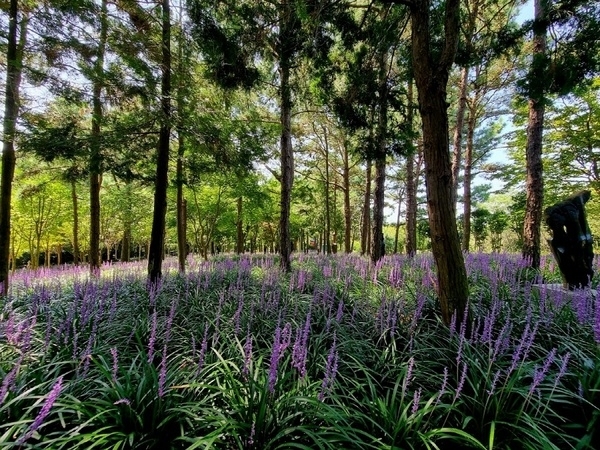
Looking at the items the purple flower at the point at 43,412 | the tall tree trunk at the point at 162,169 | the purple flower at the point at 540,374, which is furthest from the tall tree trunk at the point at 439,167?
the tall tree trunk at the point at 162,169

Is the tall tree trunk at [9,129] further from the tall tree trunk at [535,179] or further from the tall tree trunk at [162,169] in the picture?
the tall tree trunk at [535,179]

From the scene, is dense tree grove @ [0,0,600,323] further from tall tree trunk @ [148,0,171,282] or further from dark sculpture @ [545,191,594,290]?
dark sculpture @ [545,191,594,290]

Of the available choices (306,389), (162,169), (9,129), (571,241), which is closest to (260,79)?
(162,169)

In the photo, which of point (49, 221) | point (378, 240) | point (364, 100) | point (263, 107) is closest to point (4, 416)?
point (364, 100)

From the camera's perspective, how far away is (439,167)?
3473 mm

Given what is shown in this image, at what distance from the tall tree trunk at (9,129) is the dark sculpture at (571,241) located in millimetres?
9724

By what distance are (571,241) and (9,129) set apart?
391 inches

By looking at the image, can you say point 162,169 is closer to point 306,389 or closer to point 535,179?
point 306,389

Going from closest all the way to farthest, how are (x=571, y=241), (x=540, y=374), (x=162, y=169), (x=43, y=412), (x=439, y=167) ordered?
1. (x=43, y=412)
2. (x=540, y=374)
3. (x=439, y=167)
4. (x=571, y=241)
5. (x=162, y=169)

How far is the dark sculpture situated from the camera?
17.6ft

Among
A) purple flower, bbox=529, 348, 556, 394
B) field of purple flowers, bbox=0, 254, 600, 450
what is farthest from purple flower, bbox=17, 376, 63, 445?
purple flower, bbox=529, 348, 556, 394

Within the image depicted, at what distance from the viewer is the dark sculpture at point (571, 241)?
537 centimetres

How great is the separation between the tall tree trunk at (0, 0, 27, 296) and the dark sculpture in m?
9.72

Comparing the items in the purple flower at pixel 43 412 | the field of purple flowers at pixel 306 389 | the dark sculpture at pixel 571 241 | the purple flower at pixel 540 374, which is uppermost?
the dark sculpture at pixel 571 241
